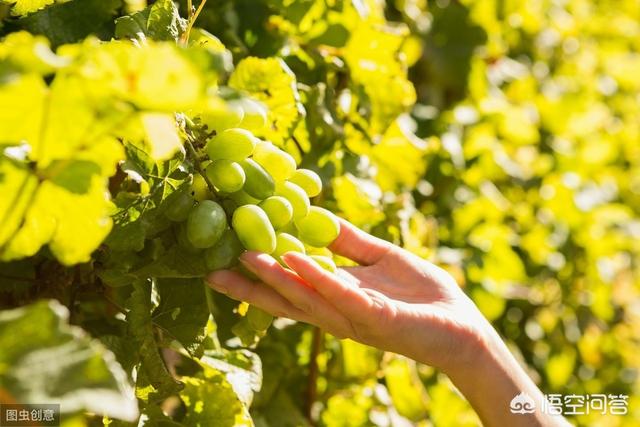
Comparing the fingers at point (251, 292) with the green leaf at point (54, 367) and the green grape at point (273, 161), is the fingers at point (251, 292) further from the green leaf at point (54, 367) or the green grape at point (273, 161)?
the green leaf at point (54, 367)

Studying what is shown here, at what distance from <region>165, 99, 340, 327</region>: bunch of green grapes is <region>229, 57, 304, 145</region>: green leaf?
0.14m

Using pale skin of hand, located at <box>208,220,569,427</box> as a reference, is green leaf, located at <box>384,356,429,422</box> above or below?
below

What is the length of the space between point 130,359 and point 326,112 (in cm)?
50

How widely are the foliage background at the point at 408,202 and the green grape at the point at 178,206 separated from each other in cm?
2

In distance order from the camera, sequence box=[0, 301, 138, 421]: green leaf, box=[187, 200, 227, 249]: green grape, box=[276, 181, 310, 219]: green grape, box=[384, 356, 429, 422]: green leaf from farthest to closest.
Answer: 1. box=[384, 356, 429, 422]: green leaf
2. box=[276, 181, 310, 219]: green grape
3. box=[187, 200, 227, 249]: green grape
4. box=[0, 301, 138, 421]: green leaf

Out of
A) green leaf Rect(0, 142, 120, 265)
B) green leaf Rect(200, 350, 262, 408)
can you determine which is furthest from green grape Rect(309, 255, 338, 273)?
green leaf Rect(0, 142, 120, 265)

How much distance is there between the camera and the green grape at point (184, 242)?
0.83m

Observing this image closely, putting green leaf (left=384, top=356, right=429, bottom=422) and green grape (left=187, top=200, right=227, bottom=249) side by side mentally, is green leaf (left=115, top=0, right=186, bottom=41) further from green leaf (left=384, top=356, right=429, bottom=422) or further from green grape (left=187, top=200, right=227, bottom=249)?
green leaf (left=384, top=356, right=429, bottom=422)

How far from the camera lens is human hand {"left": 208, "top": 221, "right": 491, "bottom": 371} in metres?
0.80

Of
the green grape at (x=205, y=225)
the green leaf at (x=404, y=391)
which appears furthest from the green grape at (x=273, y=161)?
the green leaf at (x=404, y=391)

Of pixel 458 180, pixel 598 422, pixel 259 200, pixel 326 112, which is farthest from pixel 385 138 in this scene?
pixel 598 422

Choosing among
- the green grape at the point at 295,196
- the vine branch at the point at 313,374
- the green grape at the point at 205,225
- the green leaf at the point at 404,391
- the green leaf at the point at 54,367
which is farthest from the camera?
the green leaf at the point at 404,391

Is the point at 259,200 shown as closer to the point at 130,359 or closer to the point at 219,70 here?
the point at 130,359

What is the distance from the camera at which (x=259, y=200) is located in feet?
2.81
